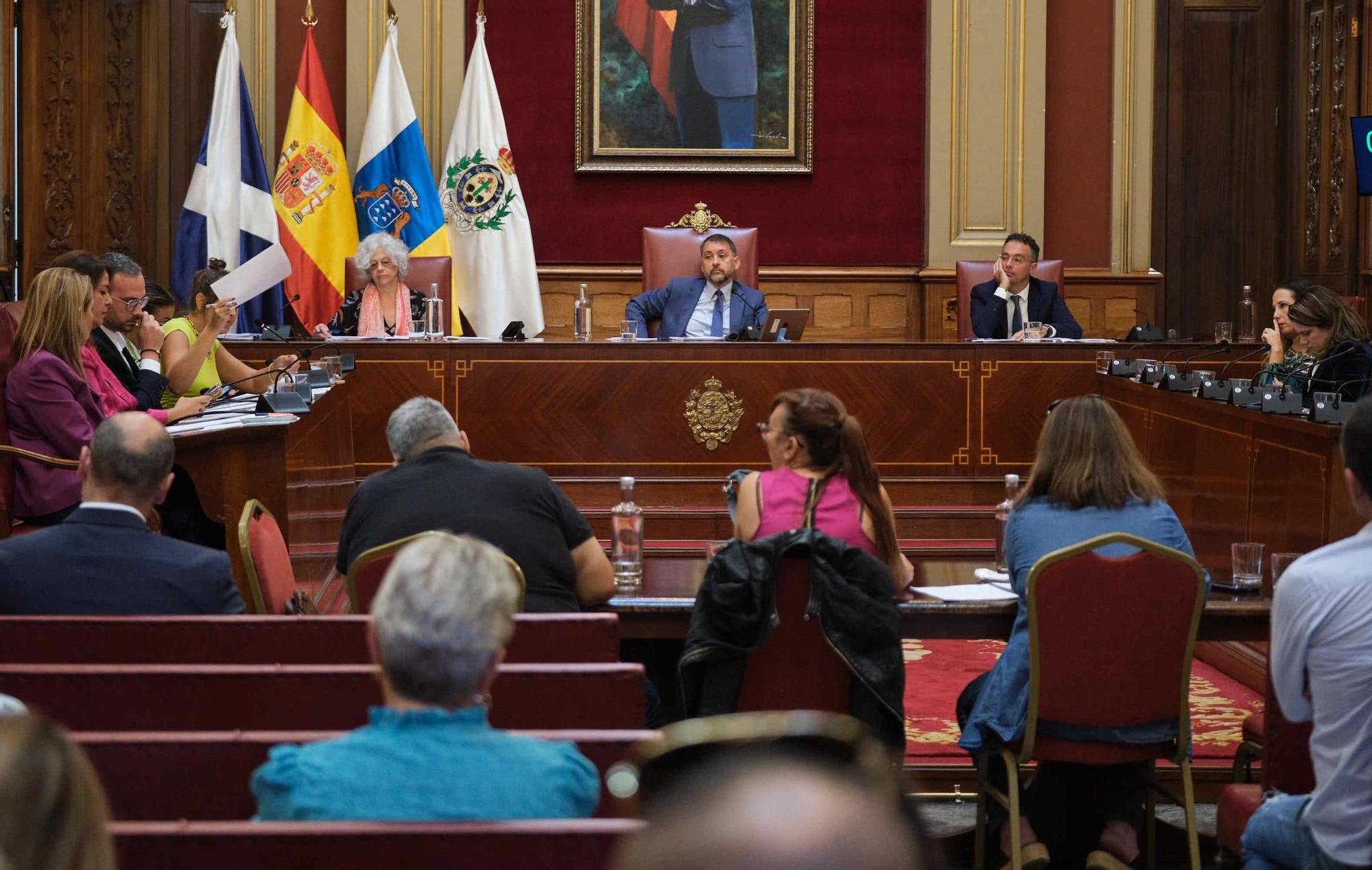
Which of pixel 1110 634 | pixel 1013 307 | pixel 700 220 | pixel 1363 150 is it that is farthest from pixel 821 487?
pixel 700 220

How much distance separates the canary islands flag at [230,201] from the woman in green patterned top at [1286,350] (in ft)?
15.2

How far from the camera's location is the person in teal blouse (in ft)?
5.42

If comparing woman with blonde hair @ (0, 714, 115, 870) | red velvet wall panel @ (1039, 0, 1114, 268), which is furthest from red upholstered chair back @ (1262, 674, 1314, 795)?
red velvet wall panel @ (1039, 0, 1114, 268)

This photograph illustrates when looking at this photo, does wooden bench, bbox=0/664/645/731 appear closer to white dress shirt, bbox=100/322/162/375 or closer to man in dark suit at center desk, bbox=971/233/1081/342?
white dress shirt, bbox=100/322/162/375

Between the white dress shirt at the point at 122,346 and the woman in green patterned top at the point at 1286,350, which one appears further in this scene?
the woman in green patterned top at the point at 1286,350

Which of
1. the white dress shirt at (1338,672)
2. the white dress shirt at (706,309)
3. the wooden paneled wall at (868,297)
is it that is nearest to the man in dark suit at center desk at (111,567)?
the white dress shirt at (1338,672)

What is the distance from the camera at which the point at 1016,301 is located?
7.34m

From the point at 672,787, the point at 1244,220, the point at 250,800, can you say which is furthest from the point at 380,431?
the point at 672,787

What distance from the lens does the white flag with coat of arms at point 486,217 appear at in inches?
330

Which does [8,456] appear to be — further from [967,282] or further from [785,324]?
[967,282]

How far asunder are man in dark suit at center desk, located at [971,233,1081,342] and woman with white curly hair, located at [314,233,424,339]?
2615 mm

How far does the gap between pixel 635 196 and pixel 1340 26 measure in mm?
3898

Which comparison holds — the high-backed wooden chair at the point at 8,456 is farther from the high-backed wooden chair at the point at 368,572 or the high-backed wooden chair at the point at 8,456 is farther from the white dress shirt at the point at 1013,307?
the white dress shirt at the point at 1013,307

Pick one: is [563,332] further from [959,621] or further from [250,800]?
[250,800]
